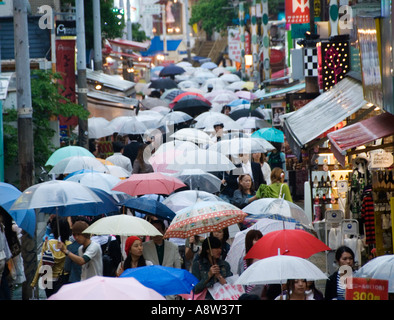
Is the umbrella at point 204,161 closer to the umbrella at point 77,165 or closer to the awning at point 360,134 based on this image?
the umbrella at point 77,165

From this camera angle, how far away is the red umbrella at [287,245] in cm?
910

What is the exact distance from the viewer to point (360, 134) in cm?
1078

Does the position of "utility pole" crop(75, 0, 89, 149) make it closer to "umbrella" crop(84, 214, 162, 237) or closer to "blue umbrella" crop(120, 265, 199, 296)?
"umbrella" crop(84, 214, 162, 237)

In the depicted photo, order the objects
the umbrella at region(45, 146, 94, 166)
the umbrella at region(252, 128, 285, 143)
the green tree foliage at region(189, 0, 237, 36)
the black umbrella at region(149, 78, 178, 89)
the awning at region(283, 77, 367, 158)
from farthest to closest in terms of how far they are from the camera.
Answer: the green tree foliage at region(189, 0, 237, 36)
the black umbrella at region(149, 78, 178, 89)
the umbrella at region(252, 128, 285, 143)
the umbrella at region(45, 146, 94, 166)
the awning at region(283, 77, 367, 158)

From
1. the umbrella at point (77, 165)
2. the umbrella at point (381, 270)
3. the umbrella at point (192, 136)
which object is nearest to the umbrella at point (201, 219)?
the umbrella at point (381, 270)

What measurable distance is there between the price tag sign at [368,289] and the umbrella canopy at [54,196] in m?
4.40

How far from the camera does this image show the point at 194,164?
15.1 m

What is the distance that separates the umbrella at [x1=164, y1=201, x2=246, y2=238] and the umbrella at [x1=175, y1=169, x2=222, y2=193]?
148 inches

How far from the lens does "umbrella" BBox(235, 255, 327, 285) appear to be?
7.72 metres

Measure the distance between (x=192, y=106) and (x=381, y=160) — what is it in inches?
691

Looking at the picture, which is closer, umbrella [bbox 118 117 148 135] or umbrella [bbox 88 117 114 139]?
umbrella [bbox 118 117 148 135]

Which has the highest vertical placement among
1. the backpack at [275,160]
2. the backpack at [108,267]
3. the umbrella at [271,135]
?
the umbrella at [271,135]

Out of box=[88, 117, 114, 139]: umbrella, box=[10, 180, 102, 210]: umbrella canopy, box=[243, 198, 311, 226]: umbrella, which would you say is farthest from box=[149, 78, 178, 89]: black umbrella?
box=[10, 180, 102, 210]: umbrella canopy
